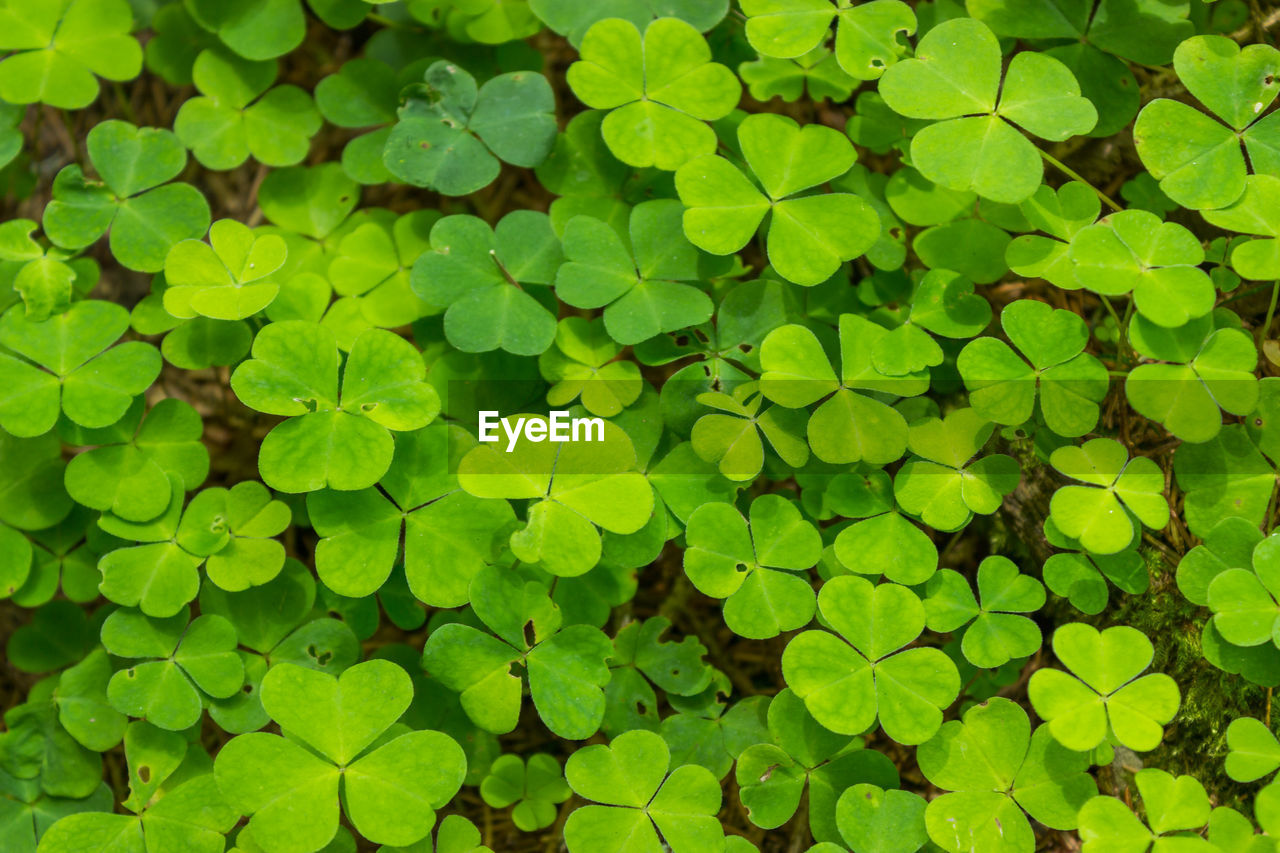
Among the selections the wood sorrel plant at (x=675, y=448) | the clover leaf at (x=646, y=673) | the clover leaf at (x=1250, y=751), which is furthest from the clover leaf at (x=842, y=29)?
the clover leaf at (x=1250, y=751)

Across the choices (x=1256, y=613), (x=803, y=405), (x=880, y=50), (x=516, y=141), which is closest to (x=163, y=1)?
(x=516, y=141)

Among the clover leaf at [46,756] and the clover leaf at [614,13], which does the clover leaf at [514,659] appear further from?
the clover leaf at [614,13]

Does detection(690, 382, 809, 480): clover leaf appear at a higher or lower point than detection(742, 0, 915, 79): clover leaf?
lower

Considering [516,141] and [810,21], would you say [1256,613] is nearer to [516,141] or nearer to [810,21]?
[810,21]

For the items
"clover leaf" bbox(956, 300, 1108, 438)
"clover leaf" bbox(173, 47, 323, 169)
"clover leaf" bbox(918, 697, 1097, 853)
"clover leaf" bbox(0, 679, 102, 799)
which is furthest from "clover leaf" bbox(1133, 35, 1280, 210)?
"clover leaf" bbox(0, 679, 102, 799)

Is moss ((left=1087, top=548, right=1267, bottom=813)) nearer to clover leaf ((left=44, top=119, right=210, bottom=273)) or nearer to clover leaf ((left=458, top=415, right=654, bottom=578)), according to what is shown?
clover leaf ((left=458, top=415, right=654, bottom=578))

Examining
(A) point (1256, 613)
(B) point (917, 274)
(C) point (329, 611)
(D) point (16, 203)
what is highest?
(B) point (917, 274)

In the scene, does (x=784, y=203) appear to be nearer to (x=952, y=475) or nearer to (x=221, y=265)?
(x=952, y=475)
